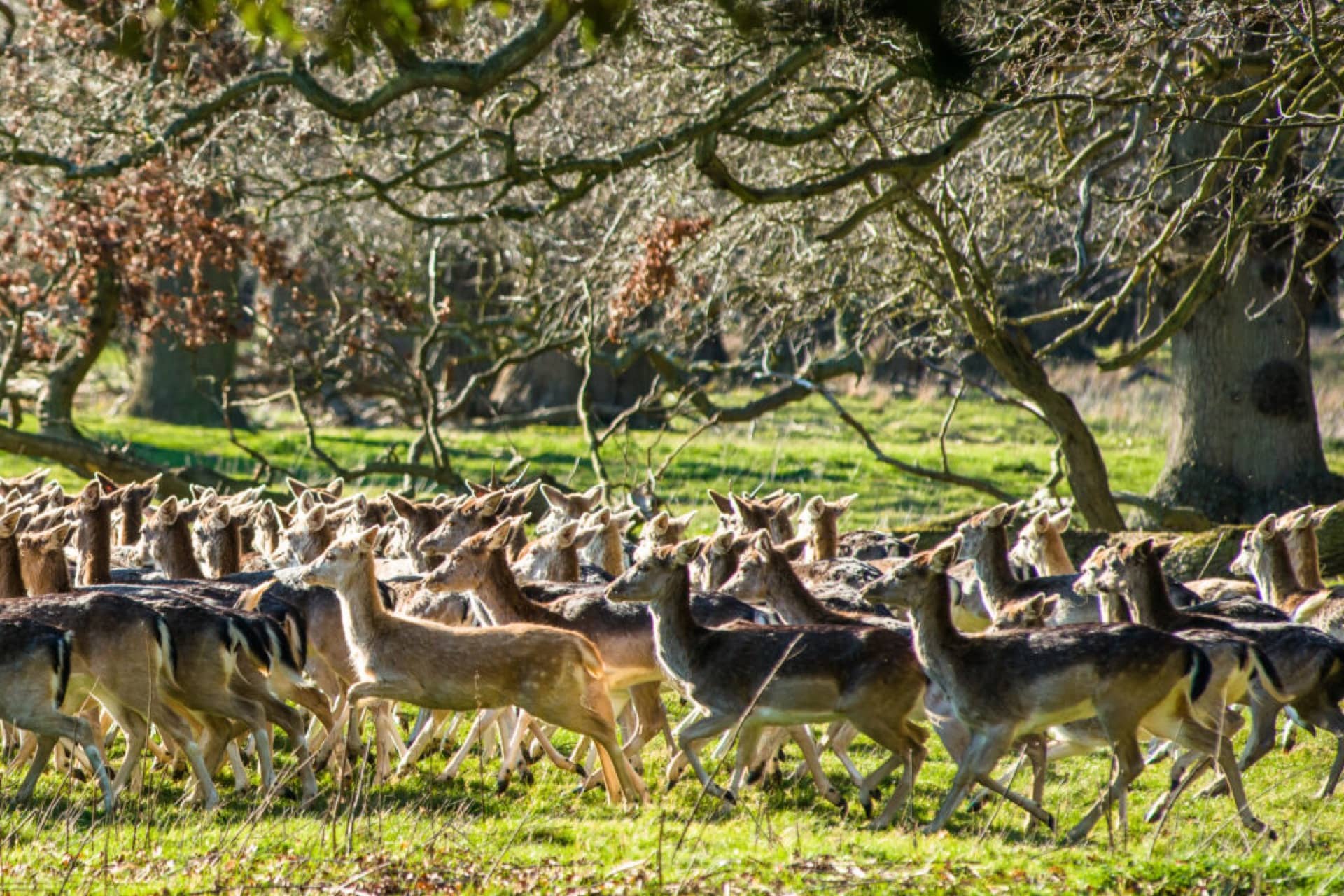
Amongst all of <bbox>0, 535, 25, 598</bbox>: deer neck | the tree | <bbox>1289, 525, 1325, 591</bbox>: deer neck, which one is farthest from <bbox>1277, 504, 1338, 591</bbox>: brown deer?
<bbox>0, 535, 25, 598</bbox>: deer neck

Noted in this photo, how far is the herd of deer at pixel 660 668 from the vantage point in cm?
729

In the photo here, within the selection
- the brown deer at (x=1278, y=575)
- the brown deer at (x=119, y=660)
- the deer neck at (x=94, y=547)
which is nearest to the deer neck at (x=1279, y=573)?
the brown deer at (x=1278, y=575)

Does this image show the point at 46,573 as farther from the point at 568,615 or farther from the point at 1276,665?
the point at 1276,665

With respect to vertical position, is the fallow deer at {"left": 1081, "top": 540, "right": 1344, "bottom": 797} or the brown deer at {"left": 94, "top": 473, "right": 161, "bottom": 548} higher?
the brown deer at {"left": 94, "top": 473, "right": 161, "bottom": 548}

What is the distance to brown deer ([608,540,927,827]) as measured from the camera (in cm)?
745

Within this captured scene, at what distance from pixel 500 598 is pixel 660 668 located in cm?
92

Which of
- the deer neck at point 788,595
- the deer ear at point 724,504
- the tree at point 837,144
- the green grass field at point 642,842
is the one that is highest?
the tree at point 837,144

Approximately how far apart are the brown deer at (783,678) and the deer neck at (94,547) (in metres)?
3.77

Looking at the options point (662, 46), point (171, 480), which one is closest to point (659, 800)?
point (662, 46)

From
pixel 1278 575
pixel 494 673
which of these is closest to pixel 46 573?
pixel 494 673

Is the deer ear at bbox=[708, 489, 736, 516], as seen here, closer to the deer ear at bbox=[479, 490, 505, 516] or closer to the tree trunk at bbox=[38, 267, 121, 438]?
the deer ear at bbox=[479, 490, 505, 516]

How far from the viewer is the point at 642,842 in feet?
22.2

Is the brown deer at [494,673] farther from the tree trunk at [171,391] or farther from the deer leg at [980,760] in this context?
the tree trunk at [171,391]

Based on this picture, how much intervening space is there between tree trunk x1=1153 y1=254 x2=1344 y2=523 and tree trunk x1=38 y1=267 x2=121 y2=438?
10097mm
